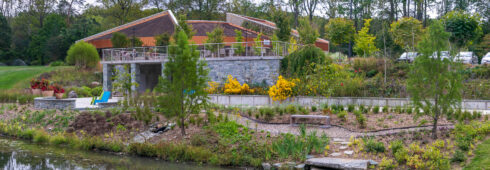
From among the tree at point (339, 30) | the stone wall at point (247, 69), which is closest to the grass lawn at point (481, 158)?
Result: the stone wall at point (247, 69)

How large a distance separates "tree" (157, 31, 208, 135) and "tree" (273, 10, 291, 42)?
13.4 m

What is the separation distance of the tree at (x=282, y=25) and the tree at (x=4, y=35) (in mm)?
32535

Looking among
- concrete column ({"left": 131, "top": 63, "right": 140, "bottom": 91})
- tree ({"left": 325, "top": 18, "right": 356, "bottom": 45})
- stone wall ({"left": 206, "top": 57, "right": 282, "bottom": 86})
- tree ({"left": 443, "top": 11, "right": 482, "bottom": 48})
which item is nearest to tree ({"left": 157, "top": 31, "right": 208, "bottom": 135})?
stone wall ({"left": 206, "top": 57, "right": 282, "bottom": 86})

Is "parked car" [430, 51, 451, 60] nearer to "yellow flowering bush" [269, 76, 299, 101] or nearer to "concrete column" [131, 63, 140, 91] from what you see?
"yellow flowering bush" [269, 76, 299, 101]

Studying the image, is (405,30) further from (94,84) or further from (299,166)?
(94,84)

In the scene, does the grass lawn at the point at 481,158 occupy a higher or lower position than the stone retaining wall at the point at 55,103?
lower

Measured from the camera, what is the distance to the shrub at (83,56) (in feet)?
94.8

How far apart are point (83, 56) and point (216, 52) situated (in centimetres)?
1342

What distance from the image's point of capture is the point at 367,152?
8.83m

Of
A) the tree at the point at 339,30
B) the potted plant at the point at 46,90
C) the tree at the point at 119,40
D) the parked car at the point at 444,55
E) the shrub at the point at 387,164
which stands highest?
the tree at the point at 339,30

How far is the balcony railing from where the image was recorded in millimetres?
19156

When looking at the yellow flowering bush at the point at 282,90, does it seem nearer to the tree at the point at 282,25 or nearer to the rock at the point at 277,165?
the rock at the point at 277,165

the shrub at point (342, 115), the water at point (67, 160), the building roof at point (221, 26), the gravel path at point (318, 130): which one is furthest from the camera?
the building roof at point (221, 26)

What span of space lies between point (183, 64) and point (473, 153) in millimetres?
7043
